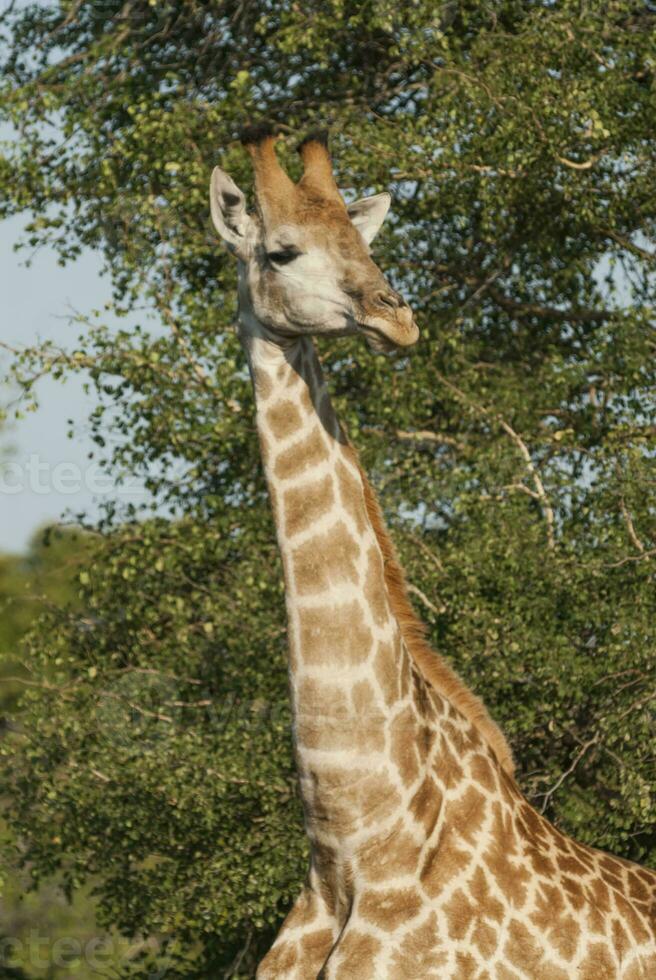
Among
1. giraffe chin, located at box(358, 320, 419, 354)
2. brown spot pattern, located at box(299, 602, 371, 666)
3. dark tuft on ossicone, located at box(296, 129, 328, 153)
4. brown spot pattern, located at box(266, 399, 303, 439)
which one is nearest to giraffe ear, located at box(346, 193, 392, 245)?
dark tuft on ossicone, located at box(296, 129, 328, 153)

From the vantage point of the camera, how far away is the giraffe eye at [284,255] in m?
5.92

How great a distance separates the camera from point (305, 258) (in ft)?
19.3

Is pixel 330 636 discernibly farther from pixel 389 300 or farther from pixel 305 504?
pixel 389 300

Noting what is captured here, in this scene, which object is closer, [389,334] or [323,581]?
[389,334]

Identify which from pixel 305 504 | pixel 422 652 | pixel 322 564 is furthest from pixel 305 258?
pixel 422 652

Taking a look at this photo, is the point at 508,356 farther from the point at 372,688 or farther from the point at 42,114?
the point at 372,688

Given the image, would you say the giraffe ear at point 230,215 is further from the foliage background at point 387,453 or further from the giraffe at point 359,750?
the foliage background at point 387,453

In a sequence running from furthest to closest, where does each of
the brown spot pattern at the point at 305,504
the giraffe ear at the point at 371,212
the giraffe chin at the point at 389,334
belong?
1. the giraffe ear at the point at 371,212
2. the brown spot pattern at the point at 305,504
3. the giraffe chin at the point at 389,334

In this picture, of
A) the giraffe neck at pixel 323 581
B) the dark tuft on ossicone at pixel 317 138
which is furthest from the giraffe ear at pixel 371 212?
the giraffe neck at pixel 323 581

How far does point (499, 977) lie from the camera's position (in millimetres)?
5684

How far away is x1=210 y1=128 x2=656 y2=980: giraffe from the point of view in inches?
224

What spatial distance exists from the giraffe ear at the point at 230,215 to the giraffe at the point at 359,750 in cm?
3

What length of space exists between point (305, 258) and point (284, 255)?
118 mm

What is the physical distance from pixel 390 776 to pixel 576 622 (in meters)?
3.70
